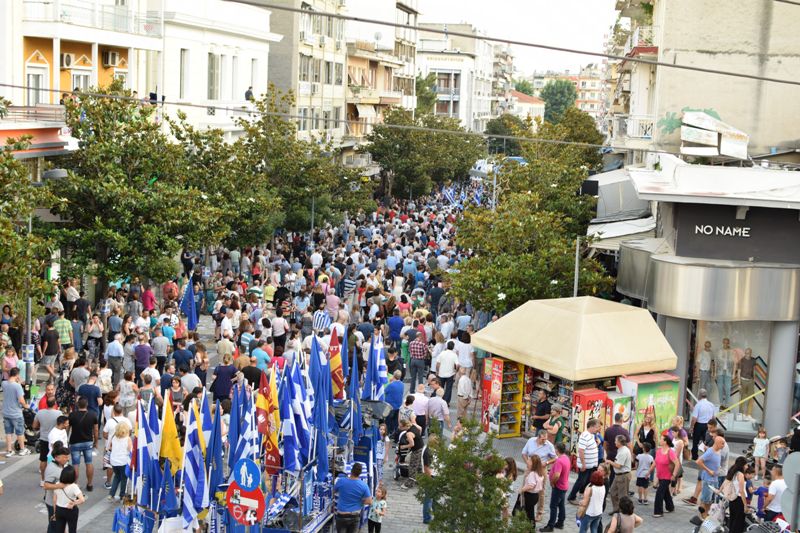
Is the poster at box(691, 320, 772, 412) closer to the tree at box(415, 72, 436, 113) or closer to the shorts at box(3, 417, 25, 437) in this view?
the shorts at box(3, 417, 25, 437)

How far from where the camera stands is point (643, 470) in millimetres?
17297

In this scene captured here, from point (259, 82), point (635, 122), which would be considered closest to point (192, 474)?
point (635, 122)

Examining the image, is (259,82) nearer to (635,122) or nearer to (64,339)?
(635,122)

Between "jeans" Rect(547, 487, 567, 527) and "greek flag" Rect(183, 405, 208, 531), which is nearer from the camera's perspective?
"greek flag" Rect(183, 405, 208, 531)

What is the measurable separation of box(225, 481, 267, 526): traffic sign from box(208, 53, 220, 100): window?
100ft

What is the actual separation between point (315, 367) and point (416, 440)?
256 centimetres

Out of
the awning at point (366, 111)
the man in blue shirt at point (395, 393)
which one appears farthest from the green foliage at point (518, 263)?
the awning at point (366, 111)

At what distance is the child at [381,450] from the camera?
A: 17.0 m

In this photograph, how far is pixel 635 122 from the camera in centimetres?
3403

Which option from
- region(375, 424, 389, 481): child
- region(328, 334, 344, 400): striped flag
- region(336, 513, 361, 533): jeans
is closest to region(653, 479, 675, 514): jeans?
region(375, 424, 389, 481): child

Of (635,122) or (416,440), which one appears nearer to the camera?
(416,440)

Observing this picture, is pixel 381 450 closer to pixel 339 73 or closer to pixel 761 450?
pixel 761 450

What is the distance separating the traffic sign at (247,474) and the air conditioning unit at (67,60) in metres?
20.6

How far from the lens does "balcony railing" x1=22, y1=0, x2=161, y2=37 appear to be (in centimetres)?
2942
